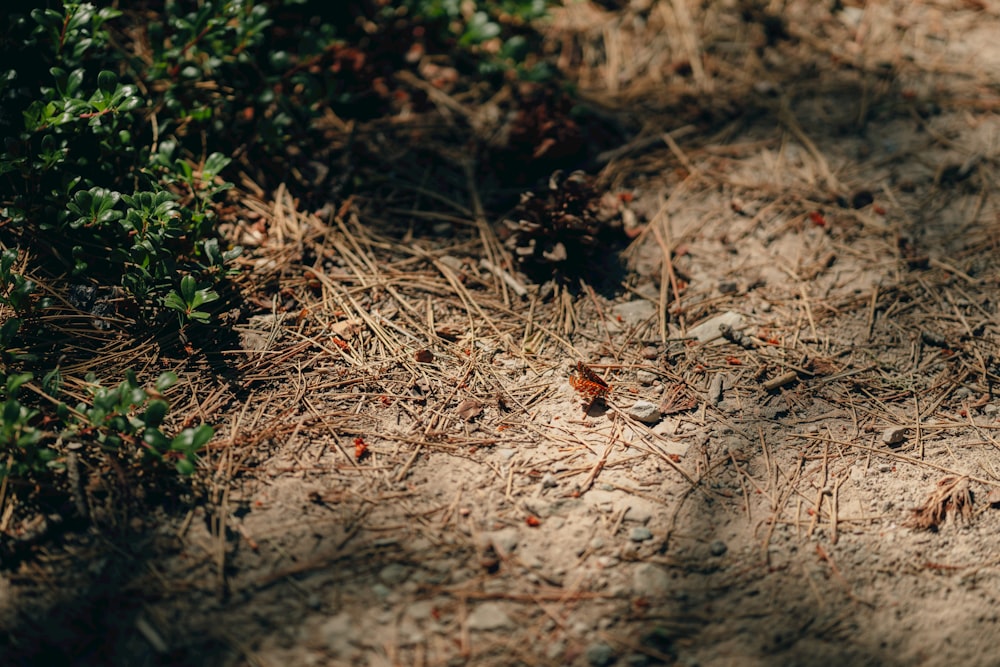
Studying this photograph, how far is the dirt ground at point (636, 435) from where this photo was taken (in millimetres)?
1647

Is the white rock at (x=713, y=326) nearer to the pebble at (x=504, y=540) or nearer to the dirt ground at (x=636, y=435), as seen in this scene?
the dirt ground at (x=636, y=435)

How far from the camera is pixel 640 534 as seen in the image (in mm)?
1815

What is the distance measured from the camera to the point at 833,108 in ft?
10.0

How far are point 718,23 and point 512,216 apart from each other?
63.4 inches

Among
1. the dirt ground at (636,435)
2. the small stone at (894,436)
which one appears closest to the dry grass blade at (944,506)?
the dirt ground at (636,435)

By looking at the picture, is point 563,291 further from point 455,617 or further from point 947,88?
point 947,88

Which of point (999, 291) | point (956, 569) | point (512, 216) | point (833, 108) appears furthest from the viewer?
point (833, 108)

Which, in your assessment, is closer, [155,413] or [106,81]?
[155,413]

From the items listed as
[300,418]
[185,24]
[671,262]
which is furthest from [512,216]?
[185,24]

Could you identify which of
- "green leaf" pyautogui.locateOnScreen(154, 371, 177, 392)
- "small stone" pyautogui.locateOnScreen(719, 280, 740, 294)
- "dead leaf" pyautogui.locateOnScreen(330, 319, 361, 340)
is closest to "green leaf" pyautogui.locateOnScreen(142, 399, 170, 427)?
"green leaf" pyautogui.locateOnScreen(154, 371, 177, 392)

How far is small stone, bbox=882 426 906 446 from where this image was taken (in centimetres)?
202

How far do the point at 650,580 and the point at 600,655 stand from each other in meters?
0.23

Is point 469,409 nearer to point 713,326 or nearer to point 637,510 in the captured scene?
point 637,510

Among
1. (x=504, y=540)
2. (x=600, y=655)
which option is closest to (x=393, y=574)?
(x=504, y=540)
